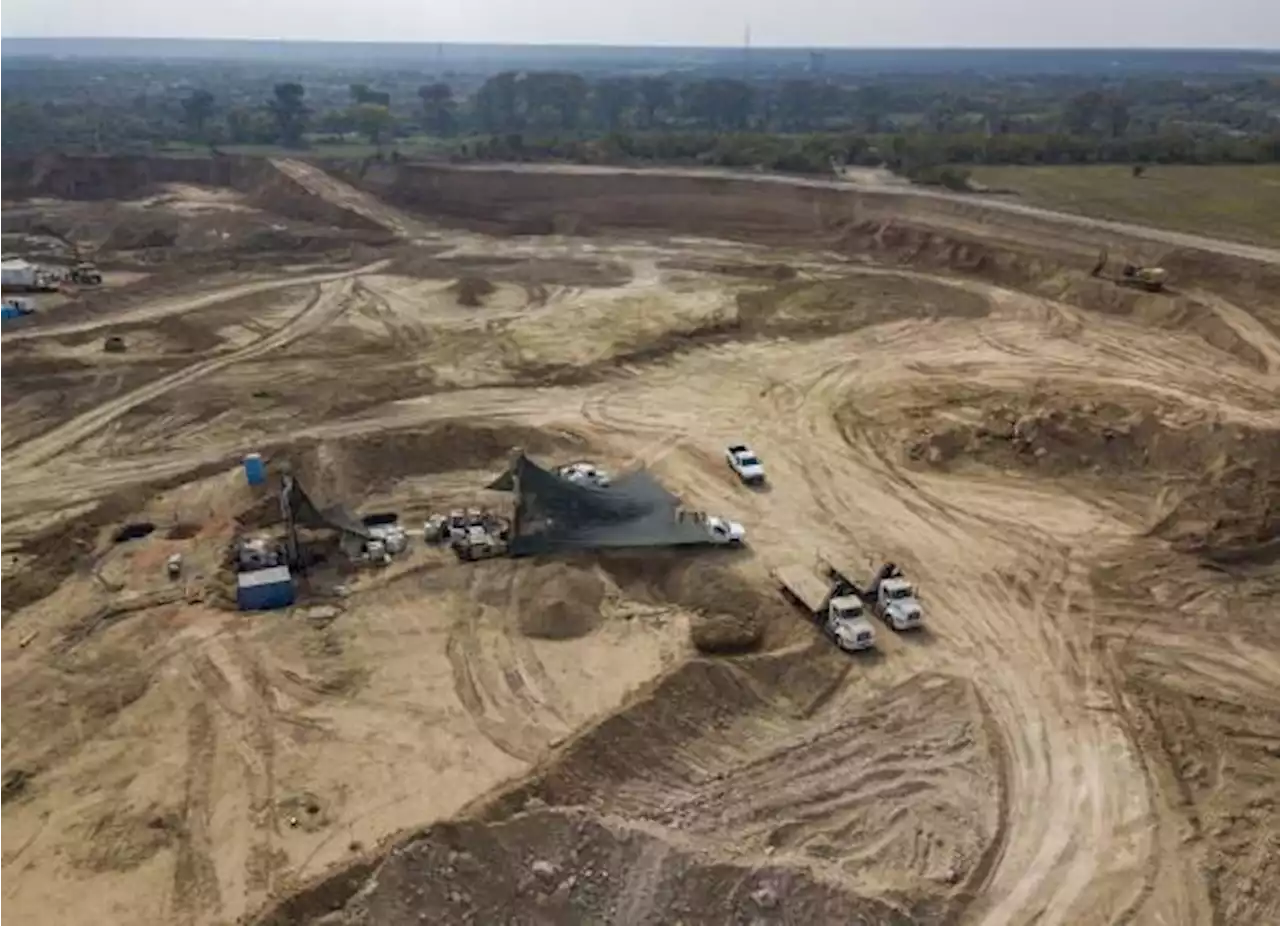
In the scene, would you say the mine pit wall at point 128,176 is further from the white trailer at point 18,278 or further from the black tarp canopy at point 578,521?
the black tarp canopy at point 578,521

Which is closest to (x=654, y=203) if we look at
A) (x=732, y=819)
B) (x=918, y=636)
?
(x=918, y=636)

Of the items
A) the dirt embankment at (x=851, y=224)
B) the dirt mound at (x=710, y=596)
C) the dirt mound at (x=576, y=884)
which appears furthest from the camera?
the dirt embankment at (x=851, y=224)

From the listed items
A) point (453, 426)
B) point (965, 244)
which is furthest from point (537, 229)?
point (453, 426)

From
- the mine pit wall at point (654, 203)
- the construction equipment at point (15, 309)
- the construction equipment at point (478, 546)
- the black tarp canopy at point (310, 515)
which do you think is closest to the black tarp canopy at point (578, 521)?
the construction equipment at point (478, 546)

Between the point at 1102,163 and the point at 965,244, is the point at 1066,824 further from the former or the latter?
the point at 1102,163

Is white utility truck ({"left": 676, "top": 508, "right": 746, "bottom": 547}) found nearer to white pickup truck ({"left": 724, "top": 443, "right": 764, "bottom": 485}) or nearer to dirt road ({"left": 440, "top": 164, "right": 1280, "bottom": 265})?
white pickup truck ({"left": 724, "top": 443, "right": 764, "bottom": 485})
